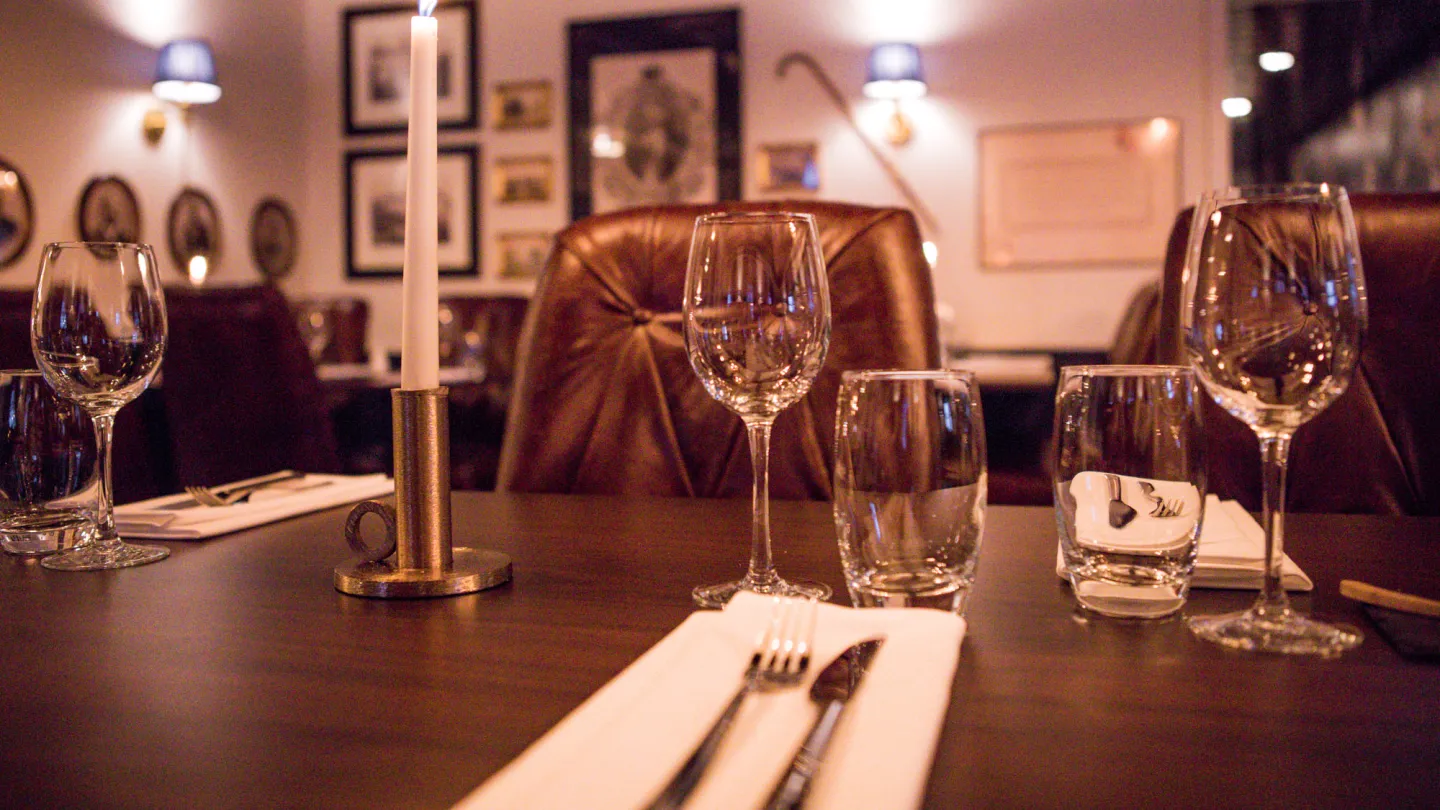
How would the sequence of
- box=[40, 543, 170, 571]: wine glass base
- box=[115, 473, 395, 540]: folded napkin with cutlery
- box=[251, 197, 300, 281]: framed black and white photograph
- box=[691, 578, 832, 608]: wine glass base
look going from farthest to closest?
1. box=[251, 197, 300, 281]: framed black and white photograph
2. box=[115, 473, 395, 540]: folded napkin with cutlery
3. box=[40, 543, 170, 571]: wine glass base
4. box=[691, 578, 832, 608]: wine glass base

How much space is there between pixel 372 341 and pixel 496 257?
840mm

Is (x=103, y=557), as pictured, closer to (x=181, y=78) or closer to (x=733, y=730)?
(x=733, y=730)

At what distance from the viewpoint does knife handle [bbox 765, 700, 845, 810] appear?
0.36 m

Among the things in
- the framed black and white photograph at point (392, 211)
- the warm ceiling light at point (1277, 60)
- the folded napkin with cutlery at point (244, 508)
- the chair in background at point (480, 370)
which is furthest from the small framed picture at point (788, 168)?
the folded napkin with cutlery at point (244, 508)

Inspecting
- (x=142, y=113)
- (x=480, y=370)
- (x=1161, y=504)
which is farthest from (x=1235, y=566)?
(x=142, y=113)

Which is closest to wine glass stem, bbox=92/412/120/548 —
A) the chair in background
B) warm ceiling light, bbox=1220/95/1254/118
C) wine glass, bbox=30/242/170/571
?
wine glass, bbox=30/242/170/571

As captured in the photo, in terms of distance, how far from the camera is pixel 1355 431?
1.32 m

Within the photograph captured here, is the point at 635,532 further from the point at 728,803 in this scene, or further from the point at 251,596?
the point at 728,803

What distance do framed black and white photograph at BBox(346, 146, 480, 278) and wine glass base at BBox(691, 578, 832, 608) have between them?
5461mm

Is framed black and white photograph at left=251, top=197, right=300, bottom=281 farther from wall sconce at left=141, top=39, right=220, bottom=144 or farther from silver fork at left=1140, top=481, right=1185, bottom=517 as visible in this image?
silver fork at left=1140, top=481, right=1185, bottom=517

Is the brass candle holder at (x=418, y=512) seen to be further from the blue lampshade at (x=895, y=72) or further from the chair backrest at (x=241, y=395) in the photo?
the blue lampshade at (x=895, y=72)

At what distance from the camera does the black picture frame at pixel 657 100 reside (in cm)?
552

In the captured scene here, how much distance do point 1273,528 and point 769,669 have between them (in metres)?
0.27

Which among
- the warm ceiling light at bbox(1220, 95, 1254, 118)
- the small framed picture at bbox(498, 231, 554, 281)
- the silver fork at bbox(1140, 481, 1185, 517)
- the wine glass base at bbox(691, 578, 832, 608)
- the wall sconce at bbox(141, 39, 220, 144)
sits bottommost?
the wine glass base at bbox(691, 578, 832, 608)
